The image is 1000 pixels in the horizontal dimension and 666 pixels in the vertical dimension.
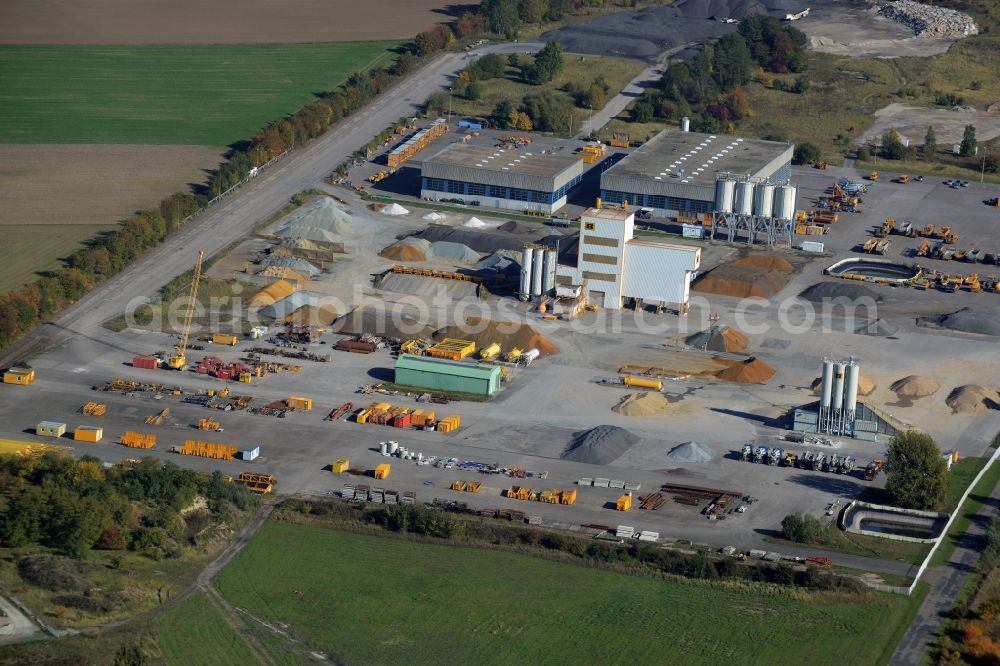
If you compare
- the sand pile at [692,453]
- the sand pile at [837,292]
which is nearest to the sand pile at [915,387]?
the sand pile at [692,453]

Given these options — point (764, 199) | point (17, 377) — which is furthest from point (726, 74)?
point (17, 377)

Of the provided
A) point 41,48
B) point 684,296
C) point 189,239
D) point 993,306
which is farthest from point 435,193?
point 41,48

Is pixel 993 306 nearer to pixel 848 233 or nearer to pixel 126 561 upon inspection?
pixel 848 233

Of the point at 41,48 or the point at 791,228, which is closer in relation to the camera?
the point at 791,228

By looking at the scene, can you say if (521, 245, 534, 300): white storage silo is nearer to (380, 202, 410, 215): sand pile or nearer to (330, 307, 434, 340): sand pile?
(330, 307, 434, 340): sand pile

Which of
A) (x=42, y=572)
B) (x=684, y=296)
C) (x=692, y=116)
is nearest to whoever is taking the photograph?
(x=42, y=572)

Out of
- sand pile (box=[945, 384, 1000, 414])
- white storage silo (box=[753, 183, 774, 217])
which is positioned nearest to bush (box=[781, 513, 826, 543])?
sand pile (box=[945, 384, 1000, 414])

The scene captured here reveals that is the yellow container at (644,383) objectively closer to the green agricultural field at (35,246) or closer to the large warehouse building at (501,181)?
the large warehouse building at (501,181)
